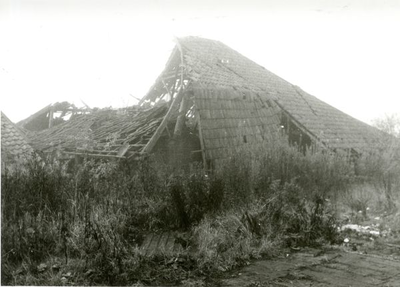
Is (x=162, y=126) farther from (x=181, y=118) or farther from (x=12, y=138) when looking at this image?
(x=12, y=138)

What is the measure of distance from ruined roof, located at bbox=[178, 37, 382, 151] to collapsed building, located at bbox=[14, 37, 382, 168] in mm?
39

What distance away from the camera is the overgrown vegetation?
4.27m

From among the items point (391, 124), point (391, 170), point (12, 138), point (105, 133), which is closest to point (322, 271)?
point (391, 170)

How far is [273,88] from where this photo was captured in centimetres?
1438

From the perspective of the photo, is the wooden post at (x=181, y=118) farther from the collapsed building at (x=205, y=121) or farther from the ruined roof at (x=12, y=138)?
the ruined roof at (x=12, y=138)

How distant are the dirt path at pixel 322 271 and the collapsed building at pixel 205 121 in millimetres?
3981

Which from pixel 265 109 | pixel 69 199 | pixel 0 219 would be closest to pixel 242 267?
pixel 69 199

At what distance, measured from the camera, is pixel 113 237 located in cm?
446

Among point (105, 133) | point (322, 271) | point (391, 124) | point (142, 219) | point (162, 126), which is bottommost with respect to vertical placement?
point (322, 271)

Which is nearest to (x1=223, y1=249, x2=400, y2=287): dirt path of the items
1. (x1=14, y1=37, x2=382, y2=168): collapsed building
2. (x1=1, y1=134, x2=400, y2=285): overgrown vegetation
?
(x1=1, y1=134, x2=400, y2=285): overgrown vegetation

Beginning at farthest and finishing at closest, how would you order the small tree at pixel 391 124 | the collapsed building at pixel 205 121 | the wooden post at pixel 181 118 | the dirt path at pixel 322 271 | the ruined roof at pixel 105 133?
the small tree at pixel 391 124 < the wooden post at pixel 181 118 < the ruined roof at pixel 105 133 < the collapsed building at pixel 205 121 < the dirt path at pixel 322 271

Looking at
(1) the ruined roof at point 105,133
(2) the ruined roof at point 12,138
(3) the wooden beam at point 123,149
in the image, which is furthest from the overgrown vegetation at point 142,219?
(2) the ruined roof at point 12,138

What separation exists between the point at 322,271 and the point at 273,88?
10554 mm

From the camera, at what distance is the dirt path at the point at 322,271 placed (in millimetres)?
4227
